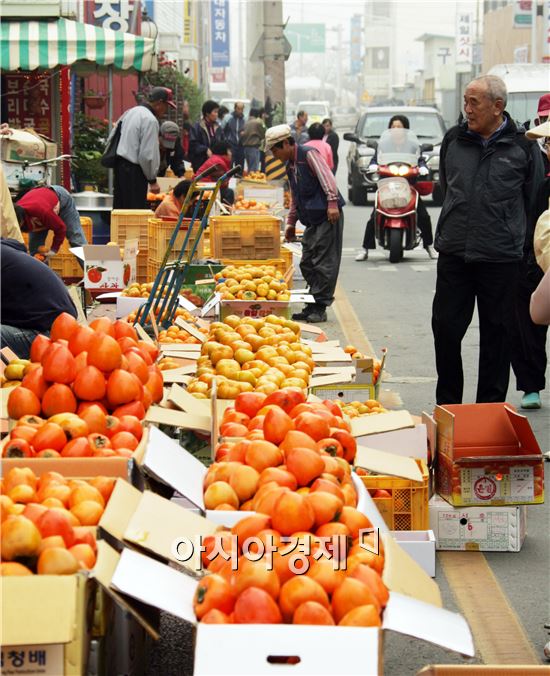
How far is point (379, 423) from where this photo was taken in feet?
18.2

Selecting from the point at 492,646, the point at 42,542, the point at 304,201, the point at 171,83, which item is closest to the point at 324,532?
the point at 42,542

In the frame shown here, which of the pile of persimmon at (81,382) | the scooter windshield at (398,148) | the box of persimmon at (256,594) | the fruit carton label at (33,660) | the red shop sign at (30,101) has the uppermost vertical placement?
the red shop sign at (30,101)

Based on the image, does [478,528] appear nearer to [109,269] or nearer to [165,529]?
[165,529]

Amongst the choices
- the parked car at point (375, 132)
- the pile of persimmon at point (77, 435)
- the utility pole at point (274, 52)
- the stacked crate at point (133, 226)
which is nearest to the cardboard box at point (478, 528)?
the pile of persimmon at point (77, 435)

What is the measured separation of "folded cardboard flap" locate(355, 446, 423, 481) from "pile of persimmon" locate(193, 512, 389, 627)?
97 cm

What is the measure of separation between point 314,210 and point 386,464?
7.58 metres

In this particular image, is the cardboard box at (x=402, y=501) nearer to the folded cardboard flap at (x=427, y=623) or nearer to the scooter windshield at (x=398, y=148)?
the folded cardboard flap at (x=427, y=623)

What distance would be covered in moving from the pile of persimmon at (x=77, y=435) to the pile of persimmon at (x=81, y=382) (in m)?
0.06

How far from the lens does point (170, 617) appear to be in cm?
495

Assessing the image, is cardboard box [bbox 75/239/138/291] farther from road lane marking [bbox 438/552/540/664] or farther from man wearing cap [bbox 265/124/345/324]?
road lane marking [bbox 438/552/540/664]

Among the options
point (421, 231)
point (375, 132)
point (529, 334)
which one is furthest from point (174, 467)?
point (375, 132)

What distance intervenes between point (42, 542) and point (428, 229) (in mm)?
14677

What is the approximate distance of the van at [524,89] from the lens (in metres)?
25.0

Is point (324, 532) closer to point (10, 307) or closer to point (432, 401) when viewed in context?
point (10, 307)
